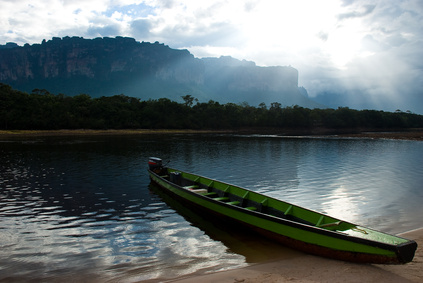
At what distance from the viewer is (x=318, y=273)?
827 cm

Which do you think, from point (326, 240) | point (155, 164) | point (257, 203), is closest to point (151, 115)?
point (155, 164)

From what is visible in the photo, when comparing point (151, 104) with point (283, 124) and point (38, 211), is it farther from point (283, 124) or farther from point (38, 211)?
point (38, 211)

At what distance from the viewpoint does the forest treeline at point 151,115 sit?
105 metres

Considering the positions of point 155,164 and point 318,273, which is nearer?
point 318,273

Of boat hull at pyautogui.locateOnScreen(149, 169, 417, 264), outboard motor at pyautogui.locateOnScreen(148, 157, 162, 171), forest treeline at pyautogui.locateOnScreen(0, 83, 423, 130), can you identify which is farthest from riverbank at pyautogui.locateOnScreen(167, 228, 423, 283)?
forest treeline at pyautogui.locateOnScreen(0, 83, 423, 130)

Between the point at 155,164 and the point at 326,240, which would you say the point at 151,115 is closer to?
the point at 155,164

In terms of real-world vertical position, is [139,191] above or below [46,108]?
below

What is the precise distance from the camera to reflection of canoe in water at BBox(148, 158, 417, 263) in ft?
26.4

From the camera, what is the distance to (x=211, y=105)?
158m

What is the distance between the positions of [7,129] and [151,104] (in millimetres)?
62527

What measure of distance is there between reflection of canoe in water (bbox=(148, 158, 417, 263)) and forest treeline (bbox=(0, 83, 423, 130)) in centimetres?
11104

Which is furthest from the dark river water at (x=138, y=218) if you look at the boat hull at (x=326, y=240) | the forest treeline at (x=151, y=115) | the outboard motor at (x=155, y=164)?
the forest treeline at (x=151, y=115)

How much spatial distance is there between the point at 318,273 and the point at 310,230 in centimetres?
140

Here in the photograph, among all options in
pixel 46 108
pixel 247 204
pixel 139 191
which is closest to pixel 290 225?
pixel 247 204
